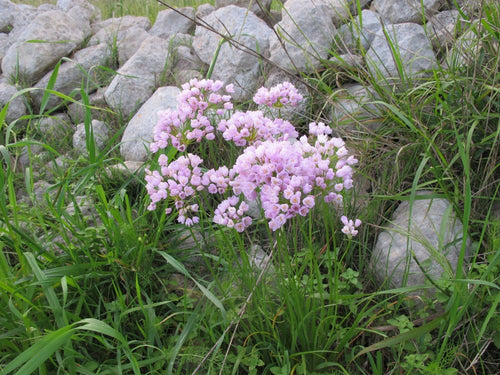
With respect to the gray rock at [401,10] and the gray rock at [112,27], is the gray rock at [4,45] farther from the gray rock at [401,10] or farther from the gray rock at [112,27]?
the gray rock at [401,10]

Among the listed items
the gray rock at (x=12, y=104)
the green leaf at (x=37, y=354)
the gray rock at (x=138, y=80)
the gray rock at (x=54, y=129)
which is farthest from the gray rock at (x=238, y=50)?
the green leaf at (x=37, y=354)

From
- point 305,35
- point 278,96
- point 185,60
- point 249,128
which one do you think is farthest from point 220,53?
point 249,128

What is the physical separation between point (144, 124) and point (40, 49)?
66.8 inches

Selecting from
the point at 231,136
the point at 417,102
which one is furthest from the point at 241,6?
the point at 231,136

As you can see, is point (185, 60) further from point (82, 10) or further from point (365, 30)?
point (82, 10)

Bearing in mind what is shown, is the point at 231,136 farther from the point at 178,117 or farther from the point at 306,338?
the point at 306,338

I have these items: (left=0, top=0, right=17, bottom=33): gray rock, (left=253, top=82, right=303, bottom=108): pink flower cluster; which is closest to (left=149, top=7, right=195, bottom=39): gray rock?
(left=0, top=0, right=17, bottom=33): gray rock

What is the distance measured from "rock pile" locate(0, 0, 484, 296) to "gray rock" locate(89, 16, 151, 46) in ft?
0.05

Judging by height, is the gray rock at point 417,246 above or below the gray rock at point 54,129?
above

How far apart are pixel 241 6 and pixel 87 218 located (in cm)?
244

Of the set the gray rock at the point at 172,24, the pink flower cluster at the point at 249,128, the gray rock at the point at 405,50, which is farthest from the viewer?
the gray rock at the point at 172,24

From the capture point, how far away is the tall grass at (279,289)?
1.60m

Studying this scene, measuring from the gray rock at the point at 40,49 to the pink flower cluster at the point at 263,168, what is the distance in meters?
2.81

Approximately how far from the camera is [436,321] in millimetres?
1519
